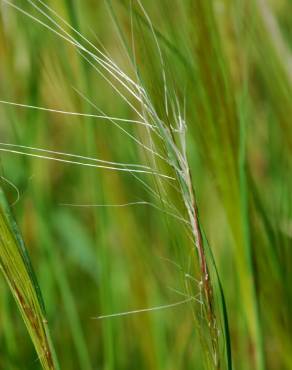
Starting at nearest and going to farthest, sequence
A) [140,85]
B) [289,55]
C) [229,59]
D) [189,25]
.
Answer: [140,85], [189,25], [229,59], [289,55]

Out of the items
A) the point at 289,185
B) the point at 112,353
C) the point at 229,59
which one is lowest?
the point at 112,353

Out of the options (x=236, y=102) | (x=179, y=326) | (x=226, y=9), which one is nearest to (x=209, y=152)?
(x=236, y=102)

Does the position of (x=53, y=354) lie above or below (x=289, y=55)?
below

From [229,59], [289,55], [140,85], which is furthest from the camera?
[289,55]

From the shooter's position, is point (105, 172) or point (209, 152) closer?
A: point (209, 152)

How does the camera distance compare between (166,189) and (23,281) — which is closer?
(23,281)

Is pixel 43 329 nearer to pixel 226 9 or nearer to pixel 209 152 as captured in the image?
pixel 209 152

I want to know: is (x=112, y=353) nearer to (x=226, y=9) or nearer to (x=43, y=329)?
(x=43, y=329)
